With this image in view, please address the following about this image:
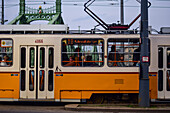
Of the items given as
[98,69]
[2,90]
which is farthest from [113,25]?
[2,90]

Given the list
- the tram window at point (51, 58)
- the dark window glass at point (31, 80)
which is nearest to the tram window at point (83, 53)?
the tram window at point (51, 58)

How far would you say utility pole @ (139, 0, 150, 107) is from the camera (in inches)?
442

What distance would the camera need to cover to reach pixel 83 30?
1264 cm

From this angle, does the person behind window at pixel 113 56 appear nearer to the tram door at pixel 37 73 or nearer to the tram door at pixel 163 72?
the tram door at pixel 163 72

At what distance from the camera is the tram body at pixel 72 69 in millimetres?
12188

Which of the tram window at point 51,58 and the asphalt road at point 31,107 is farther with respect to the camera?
the tram window at point 51,58

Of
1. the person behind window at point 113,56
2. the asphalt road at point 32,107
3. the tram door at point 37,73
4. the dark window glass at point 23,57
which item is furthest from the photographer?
the dark window glass at point 23,57

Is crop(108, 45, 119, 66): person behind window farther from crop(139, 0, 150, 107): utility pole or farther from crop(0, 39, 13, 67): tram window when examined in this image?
crop(0, 39, 13, 67): tram window

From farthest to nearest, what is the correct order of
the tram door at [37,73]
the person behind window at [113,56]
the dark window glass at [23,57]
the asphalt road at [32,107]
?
the dark window glass at [23,57] < the tram door at [37,73] < the person behind window at [113,56] < the asphalt road at [32,107]

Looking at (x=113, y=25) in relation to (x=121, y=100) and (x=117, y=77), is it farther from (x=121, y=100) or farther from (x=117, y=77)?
(x=121, y=100)

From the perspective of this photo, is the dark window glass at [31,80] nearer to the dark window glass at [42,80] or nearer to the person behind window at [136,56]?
the dark window glass at [42,80]

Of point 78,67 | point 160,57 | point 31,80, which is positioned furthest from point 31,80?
point 160,57

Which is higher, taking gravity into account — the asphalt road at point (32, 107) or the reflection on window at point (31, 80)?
the reflection on window at point (31, 80)

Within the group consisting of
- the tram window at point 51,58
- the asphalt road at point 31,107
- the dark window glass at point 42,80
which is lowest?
the asphalt road at point 31,107
